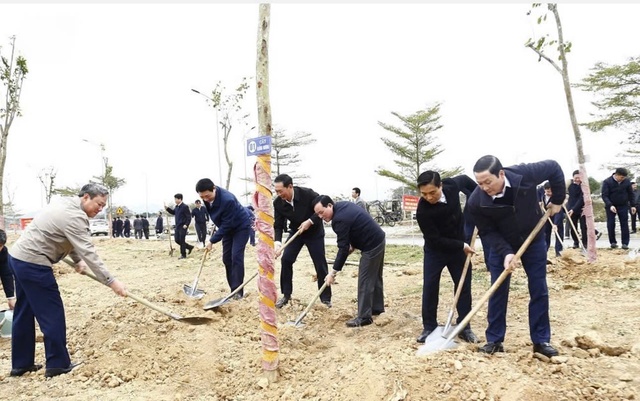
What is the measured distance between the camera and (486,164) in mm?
3256

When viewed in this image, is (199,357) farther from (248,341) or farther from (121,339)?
(121,339)

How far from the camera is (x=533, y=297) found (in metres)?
3.37

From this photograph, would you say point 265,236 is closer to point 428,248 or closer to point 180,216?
point 428,248

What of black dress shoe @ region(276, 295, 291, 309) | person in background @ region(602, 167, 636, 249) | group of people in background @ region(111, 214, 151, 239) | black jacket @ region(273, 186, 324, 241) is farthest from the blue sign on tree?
group of people in background @ region(111, 214, 151, 239)

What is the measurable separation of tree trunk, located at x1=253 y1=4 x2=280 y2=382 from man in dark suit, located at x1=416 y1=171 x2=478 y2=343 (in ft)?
4.17

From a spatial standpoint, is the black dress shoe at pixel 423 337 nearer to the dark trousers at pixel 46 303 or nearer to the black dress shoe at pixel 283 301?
the black dress shoe at pixel 283 301

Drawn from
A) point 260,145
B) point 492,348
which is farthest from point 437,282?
point 260,145

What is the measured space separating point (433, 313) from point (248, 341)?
173 cm

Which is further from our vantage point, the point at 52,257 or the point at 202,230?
the point at 202,230

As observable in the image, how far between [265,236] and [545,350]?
216 centimetres

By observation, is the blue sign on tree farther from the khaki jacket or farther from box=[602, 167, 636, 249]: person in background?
box=[602, 167, 636, 249]: person in background

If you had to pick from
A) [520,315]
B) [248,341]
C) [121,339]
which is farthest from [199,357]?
[520,315]

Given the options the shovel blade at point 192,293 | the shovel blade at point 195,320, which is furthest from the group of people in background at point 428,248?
the shovel blade at point 192,293

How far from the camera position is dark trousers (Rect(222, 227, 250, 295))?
5.85m
